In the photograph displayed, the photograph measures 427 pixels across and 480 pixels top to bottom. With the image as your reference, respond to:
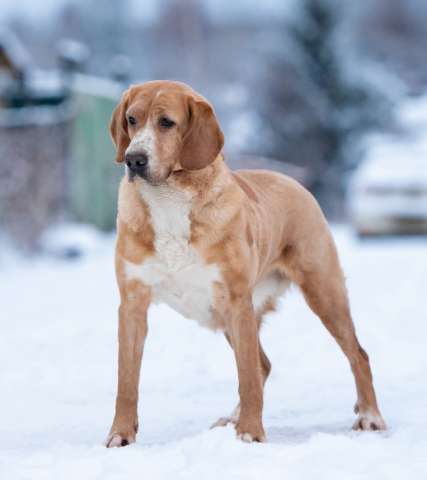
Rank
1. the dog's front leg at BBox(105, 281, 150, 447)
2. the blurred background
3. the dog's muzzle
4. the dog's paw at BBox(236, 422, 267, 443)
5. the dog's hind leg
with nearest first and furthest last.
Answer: the dog's muzzle
the dog's paw at BBox(236, 422, 267, 443)
the dog's front leg at BBox(105, 281, 150, 447)
the dog's hind leg
the blurred background

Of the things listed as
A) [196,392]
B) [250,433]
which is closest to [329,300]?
[250,433]

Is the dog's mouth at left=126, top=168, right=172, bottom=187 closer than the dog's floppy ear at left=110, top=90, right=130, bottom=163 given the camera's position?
Yes

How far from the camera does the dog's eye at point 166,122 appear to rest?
14.3 ft

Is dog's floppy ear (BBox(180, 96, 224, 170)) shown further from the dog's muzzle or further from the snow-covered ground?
the snow-covered ground

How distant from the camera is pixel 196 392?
6.06m

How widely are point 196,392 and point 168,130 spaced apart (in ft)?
7.27

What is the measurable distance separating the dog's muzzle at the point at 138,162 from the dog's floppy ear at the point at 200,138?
0.75ft

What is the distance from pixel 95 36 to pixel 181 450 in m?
40.8

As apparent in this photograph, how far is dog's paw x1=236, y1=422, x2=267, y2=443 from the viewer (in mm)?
4324

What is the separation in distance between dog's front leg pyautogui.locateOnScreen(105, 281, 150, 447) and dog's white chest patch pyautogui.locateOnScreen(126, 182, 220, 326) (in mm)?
77

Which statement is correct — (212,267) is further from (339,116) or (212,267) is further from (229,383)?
(339,116)

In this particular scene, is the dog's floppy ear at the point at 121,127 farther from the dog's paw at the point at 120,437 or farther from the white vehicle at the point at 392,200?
the white vehicle at the point at 392,200

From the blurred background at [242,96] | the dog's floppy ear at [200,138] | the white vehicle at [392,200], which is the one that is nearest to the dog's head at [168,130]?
the dog's floppy ear at [200,138]

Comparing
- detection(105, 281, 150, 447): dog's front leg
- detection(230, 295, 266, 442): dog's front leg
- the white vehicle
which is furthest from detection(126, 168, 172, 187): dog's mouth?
the white vehicle
